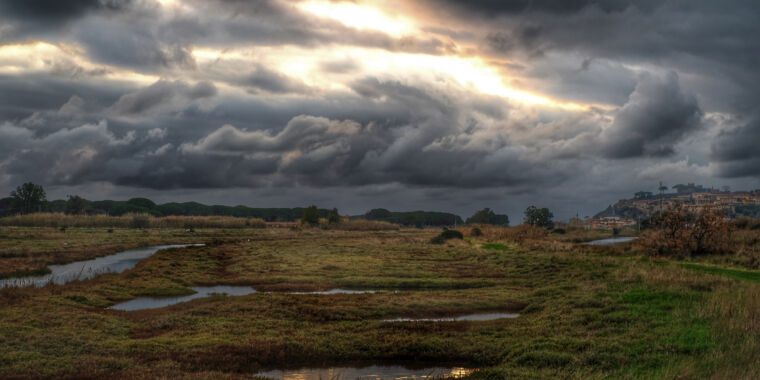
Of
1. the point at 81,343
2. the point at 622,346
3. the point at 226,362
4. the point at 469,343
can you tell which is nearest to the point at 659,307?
the point at 622,346

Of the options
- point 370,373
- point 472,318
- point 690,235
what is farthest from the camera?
point 690,235

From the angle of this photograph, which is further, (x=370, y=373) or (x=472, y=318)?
(x=472, y=318)

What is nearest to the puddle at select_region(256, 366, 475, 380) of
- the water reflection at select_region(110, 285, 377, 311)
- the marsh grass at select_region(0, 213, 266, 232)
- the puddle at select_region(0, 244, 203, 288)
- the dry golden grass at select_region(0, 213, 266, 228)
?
the water reflection at select_region(110, 285, 377, 311)

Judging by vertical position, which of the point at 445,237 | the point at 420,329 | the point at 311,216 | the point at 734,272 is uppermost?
the point at 311,216

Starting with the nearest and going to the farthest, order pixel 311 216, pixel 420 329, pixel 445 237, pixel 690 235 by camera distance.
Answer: pixel 420 329
pixel 690 235
pixel 445 237
pixel 311 216

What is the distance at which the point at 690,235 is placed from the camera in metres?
58.4

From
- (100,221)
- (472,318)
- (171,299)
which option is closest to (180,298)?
(171,299)

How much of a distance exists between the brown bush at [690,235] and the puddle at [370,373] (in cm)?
4487

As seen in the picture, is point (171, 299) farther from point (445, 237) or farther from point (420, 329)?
point (445, 237)

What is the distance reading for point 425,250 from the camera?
278ft

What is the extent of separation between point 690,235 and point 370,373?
49.4 m

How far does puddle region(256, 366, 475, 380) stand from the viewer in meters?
→ 20.5

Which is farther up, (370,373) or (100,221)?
(100,221)

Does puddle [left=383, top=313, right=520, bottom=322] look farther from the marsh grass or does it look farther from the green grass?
the marsh grass
